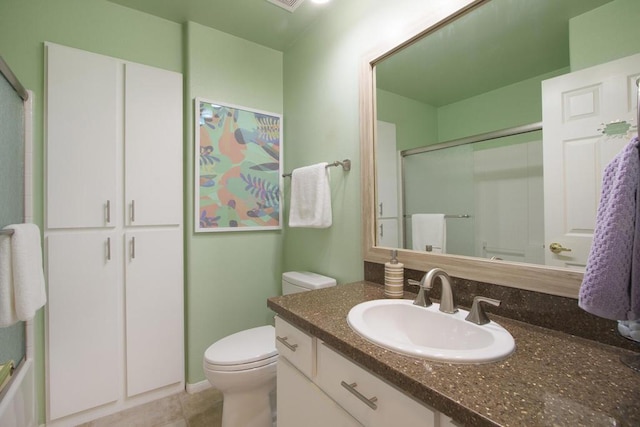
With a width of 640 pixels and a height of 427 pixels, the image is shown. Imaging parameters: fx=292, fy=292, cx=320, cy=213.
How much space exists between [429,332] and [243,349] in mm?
961

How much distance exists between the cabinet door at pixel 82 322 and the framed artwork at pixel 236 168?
1.85 feet

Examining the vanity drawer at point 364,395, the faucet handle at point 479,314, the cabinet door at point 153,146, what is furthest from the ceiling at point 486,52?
the cabinet door at point 153,146

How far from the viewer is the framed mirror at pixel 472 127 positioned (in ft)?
2.98

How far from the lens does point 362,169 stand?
154 cm

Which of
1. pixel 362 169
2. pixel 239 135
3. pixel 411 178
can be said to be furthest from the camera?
pixel 239 135

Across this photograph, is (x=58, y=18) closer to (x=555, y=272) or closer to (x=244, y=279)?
(x=244, y=279)

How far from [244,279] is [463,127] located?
1690mm

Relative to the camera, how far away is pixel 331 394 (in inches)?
34.0

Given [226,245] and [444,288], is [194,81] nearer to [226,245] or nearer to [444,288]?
[226,245]

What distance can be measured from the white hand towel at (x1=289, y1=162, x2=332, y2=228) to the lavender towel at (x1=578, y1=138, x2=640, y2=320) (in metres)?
1.26


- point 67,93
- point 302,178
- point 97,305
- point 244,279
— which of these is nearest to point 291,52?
point 302,178

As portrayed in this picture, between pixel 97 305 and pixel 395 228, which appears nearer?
pixel 395 228

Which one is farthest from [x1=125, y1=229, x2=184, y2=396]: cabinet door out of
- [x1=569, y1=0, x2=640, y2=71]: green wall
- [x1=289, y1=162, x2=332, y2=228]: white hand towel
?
[x1=569, y1=0, x2=640, y2=71]: green wall

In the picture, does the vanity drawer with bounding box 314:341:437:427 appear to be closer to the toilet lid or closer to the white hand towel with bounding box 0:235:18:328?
the toilet lid
